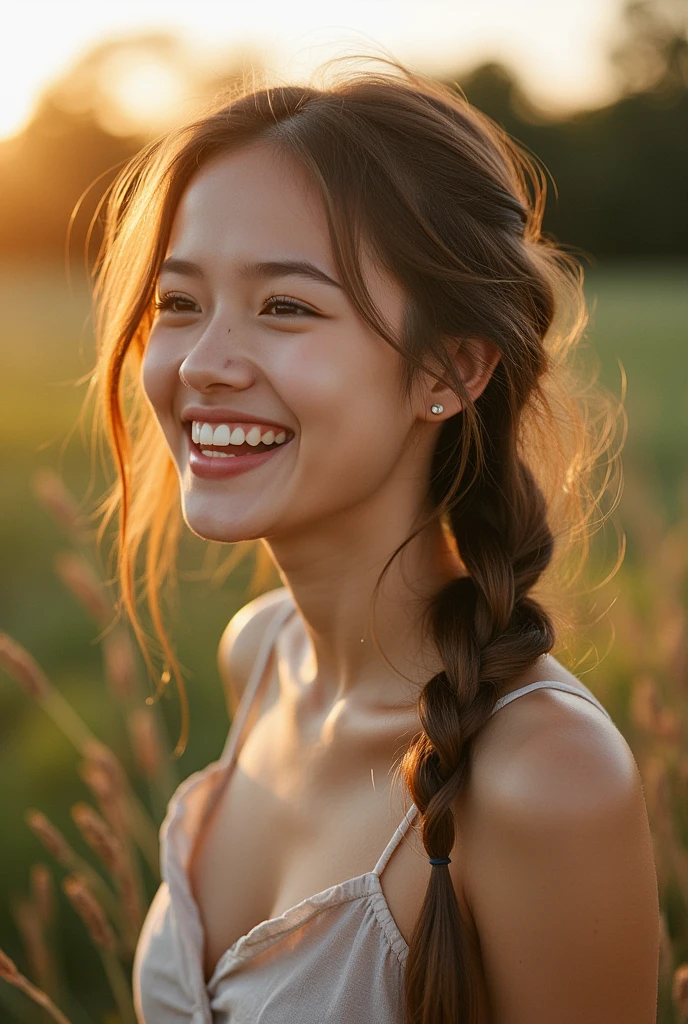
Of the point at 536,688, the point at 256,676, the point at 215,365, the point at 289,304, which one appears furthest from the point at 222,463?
the point at 256,676

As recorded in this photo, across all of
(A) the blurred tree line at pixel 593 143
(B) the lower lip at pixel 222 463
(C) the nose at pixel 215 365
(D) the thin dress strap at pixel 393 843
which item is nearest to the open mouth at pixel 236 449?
(B) the lower lip at pixel 222 463

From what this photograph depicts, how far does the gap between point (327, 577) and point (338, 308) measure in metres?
0.56

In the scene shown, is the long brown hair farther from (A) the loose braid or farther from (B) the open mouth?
(B) the open mouth

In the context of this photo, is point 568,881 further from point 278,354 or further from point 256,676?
point 256,676

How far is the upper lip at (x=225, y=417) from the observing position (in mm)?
1935

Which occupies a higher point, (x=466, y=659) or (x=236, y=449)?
(x=236, y=449)

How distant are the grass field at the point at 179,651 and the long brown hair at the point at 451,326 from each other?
13.8 inches

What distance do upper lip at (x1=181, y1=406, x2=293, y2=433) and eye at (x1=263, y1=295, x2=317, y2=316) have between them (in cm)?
20

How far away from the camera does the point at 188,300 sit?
2047 millimetres

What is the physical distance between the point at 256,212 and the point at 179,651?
3.94 metres

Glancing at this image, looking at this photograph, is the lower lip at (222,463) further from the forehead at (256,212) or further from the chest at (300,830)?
the chest at (300,830)

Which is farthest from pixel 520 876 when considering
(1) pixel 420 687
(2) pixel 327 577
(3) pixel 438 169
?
(3) pixel 438 169

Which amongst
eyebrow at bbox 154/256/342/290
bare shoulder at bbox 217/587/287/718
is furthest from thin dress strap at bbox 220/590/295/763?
eyebrow at bbox 154/256/342/290

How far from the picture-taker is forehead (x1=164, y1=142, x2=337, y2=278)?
6.23 ft
